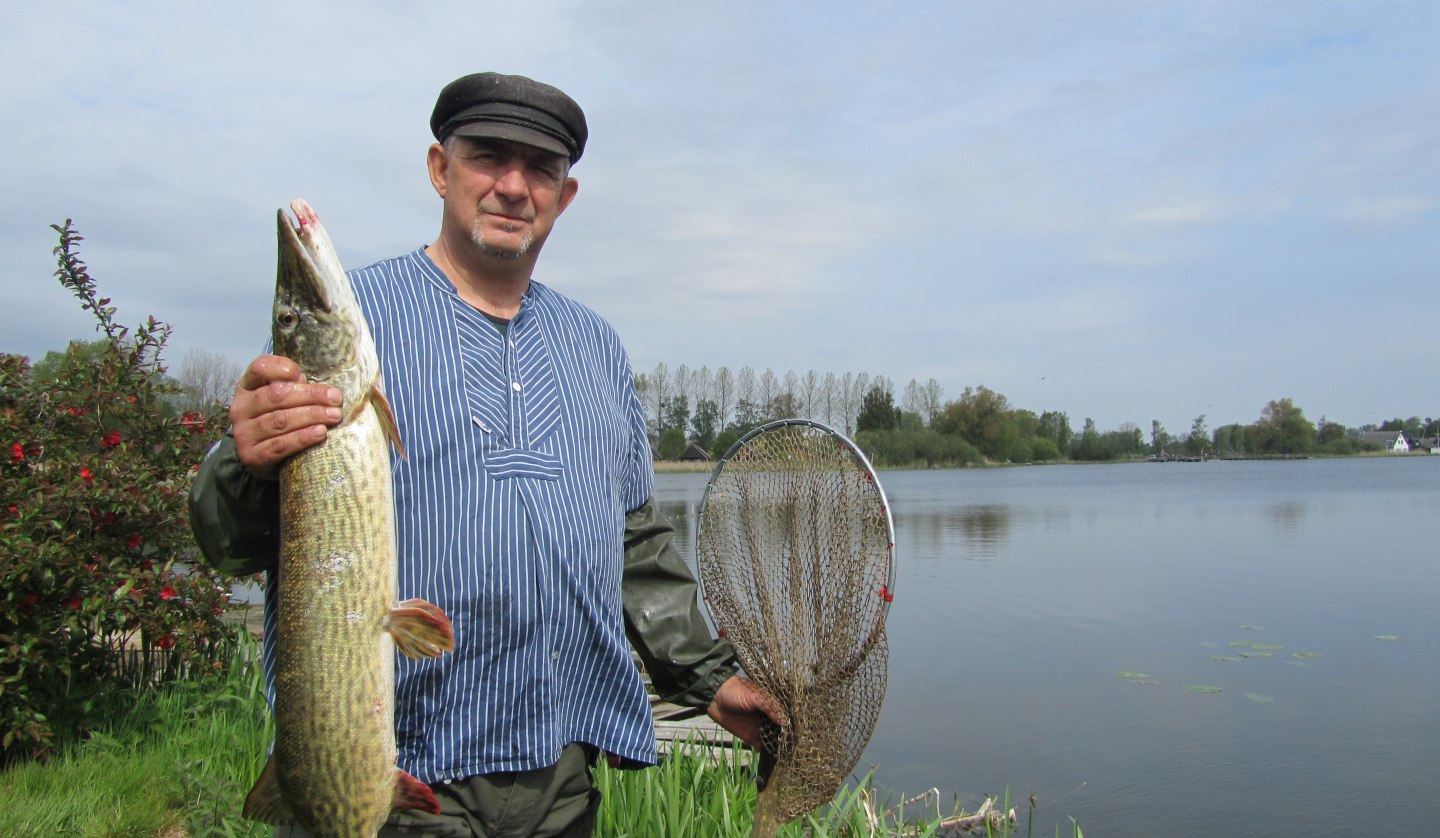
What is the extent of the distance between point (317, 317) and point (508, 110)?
2.83 ft

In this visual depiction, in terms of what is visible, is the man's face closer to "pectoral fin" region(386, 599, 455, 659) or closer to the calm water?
"pectoral fin" region(386, 599, 455, 659)

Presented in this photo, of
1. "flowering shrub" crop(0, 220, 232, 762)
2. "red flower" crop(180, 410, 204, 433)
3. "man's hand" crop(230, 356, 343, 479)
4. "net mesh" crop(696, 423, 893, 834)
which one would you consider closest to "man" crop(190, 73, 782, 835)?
"man's hand" crop(230, 356, 343, 479)

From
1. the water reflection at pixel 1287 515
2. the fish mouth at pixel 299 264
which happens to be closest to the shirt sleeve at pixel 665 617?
the fish mouth at pixel 299 264

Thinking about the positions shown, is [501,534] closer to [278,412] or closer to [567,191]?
[278,412]

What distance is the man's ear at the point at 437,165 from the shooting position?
9.04ft

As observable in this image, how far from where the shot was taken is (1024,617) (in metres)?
15.1

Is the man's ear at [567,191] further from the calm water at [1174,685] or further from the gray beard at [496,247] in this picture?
the calm water at [1174,685]

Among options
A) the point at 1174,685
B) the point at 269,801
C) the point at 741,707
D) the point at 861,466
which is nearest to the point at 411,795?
the point at 269,801

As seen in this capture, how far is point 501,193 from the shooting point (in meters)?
2.59

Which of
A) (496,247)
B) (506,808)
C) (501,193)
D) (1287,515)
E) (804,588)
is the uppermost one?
(501,193)

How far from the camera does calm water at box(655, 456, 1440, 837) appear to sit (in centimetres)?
864

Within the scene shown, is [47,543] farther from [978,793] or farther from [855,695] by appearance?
[978,793]

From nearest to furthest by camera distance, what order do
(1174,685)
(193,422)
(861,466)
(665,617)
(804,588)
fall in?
(665,617) < (861,466) < (804,588) < (193,422) < (1174,685)

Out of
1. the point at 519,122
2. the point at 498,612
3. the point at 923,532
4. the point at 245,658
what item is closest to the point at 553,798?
the point at 498,612
